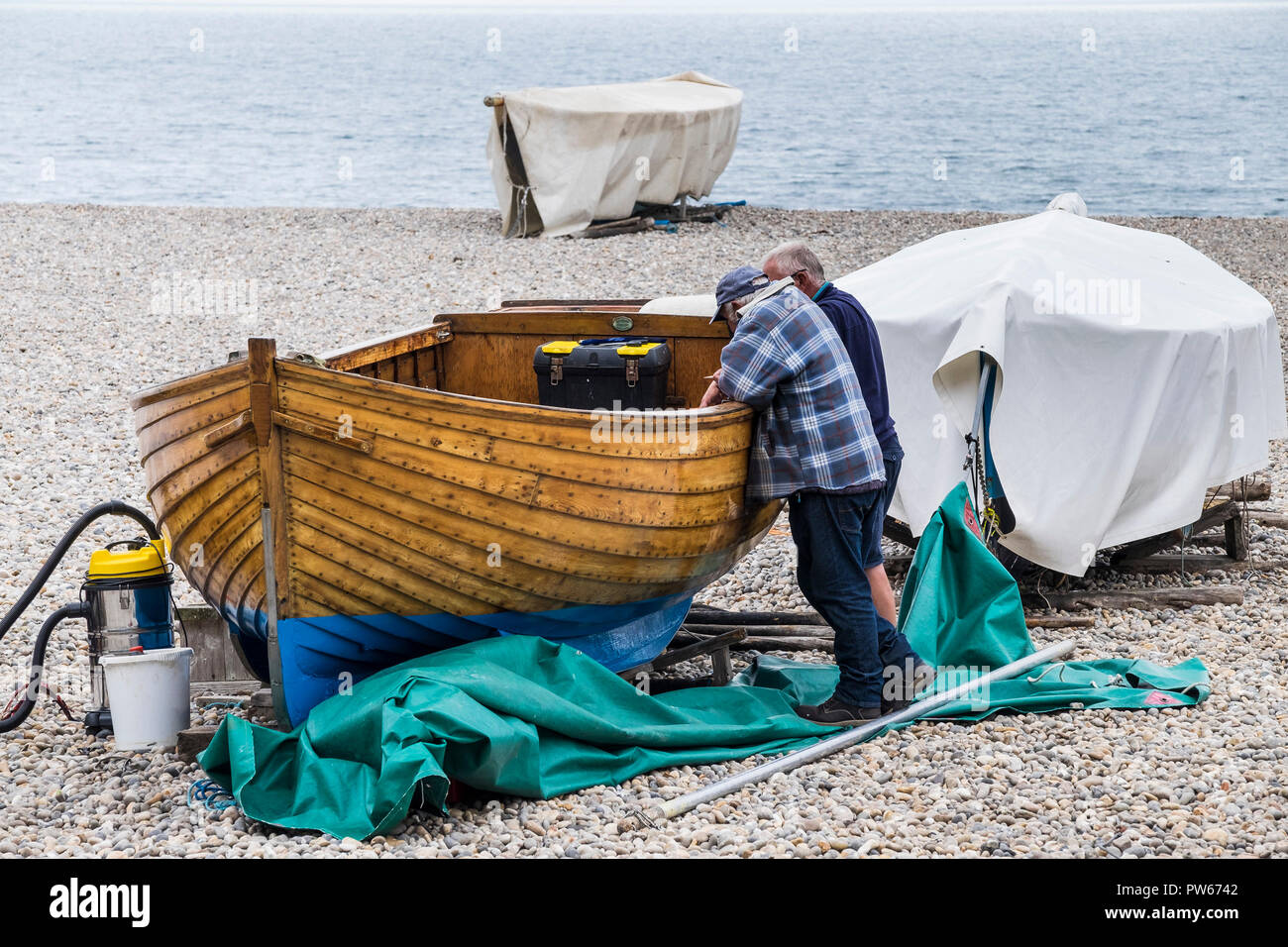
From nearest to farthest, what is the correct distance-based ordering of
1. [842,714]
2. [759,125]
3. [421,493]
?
[421,493] < [842,714] < [759,125]

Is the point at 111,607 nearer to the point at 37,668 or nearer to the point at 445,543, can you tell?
the point at 37,668

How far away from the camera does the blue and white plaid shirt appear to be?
4695 mm

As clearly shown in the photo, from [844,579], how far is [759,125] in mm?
59418

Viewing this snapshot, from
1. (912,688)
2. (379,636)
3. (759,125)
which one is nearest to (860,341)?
(912,688)

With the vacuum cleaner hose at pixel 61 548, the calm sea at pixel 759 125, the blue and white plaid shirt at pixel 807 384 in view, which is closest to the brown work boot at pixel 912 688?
the blue and white plaid shirt at pixel 807 384

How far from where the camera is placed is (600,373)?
6.13 m

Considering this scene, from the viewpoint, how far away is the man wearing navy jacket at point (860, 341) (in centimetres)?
500

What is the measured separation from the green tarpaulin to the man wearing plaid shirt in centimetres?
31

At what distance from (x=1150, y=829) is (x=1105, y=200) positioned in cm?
3772

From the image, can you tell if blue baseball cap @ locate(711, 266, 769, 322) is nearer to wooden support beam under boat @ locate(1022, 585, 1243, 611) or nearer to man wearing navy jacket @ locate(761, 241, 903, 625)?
man wearing navy jacket @ locate(761, 241, 903, 625)

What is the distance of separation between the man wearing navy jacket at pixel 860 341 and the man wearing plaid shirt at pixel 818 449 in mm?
110

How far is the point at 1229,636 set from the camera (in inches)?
237

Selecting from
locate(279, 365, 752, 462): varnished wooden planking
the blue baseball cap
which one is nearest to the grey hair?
the blue baseball cap

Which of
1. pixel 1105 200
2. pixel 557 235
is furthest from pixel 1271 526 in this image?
pixel 1105 200
